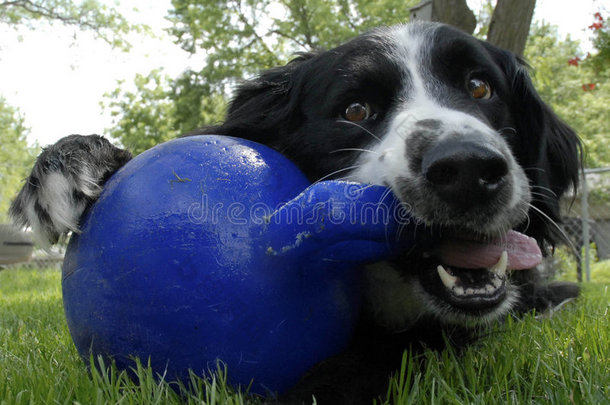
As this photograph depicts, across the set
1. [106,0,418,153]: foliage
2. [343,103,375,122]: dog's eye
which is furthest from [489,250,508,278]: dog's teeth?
[106,0,418,153]: foliage

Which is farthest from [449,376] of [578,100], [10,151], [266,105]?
[10,151]

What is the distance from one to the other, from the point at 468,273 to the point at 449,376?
356 mm

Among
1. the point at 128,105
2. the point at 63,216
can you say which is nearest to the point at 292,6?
the point at 128,105

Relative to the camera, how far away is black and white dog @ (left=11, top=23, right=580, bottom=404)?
1.76m

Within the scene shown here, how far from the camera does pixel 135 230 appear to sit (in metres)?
1.72

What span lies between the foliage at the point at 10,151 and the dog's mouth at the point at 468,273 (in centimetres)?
2524

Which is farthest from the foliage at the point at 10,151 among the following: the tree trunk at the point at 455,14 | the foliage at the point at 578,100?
the foliage at the point at 578,100

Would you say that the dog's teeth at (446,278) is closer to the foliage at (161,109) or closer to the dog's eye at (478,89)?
the dog's eye at (478,89)

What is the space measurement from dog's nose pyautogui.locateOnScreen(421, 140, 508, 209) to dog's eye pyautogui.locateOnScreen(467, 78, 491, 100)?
0.82m

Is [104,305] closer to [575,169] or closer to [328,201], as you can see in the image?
[328,201]

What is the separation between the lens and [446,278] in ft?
6.00

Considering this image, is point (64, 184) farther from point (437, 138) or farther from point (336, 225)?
point (437, 138)

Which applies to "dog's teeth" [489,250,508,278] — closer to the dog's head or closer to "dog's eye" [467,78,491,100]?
the dog's head

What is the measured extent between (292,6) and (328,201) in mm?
16916
